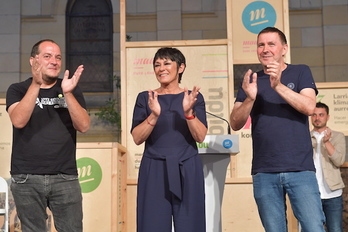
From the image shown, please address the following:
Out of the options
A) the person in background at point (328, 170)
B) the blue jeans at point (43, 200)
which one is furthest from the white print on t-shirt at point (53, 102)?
the person in background at point (328, 170)

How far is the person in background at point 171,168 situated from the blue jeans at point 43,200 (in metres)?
0.35

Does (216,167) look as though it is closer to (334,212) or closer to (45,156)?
(45,156)

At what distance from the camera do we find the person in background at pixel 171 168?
3166 mm

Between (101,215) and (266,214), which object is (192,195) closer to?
(266,214)

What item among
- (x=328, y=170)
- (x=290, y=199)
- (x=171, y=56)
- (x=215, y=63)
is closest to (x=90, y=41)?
(x=215, y=63)

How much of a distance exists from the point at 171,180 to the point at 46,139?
68 centimetres

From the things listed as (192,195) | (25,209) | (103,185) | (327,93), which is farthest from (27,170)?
(327,93)

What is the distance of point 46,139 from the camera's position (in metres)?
3.21

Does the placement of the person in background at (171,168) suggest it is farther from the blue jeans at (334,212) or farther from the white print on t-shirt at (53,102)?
the blue jeans at (334,212)

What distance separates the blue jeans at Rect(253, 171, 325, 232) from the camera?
9.77 ft

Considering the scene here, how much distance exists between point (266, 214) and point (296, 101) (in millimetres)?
570

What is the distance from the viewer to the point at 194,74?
6.25m

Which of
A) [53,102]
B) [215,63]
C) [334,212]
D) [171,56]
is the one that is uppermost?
[215,63]

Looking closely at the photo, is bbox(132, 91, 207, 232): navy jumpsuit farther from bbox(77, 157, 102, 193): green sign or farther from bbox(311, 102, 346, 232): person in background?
bbox(311, 102, 346, 232): person in background
